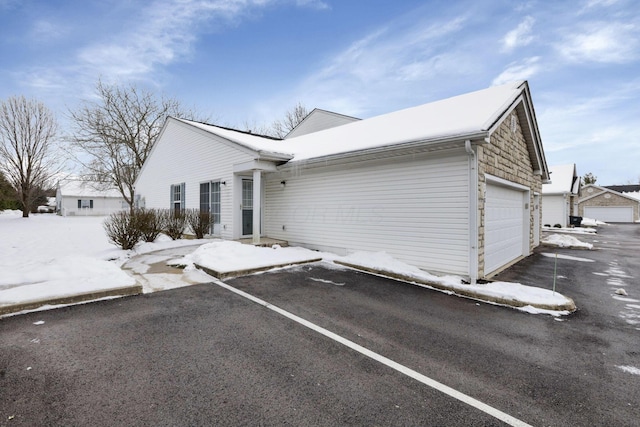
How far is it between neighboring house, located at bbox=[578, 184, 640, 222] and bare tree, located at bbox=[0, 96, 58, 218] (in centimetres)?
5788

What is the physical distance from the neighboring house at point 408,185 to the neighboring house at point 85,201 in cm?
3228

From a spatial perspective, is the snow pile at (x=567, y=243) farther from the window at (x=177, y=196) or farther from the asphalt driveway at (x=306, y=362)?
the window at (x=177, y=196)

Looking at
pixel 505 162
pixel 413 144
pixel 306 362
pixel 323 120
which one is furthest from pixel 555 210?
pixel 306 362

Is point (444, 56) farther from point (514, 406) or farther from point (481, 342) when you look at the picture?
point (514, 406)

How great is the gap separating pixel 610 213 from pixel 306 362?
4598cm

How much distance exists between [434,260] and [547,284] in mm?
2567

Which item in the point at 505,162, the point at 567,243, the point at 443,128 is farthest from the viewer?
the point at 567,243

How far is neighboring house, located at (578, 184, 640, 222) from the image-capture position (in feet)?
107

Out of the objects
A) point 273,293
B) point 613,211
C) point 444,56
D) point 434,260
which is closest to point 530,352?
point 434,260

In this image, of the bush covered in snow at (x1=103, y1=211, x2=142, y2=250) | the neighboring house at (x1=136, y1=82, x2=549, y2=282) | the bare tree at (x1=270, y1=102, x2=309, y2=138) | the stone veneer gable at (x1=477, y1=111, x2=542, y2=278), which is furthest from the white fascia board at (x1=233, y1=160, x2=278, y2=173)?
the bare tree at (x1=270, y1=102, x2=309, y2=138)

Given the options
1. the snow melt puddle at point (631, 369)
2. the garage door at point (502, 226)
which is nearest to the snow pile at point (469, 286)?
the garage door at point (502, 226)

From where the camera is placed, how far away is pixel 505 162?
790 cm

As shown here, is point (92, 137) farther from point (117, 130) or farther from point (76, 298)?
point (76, 298)

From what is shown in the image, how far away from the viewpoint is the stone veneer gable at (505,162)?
6277 millimetres
